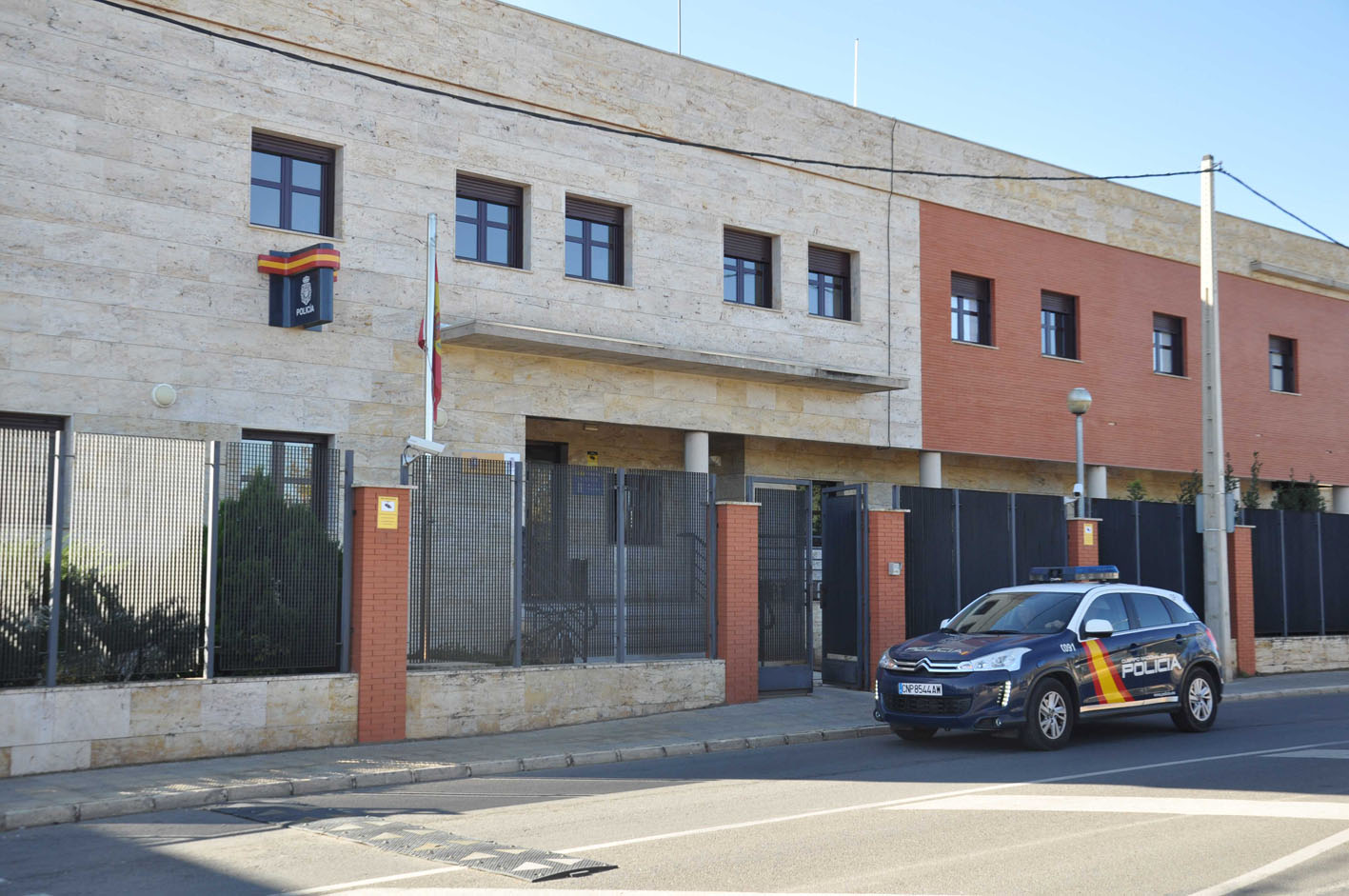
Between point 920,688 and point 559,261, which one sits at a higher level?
point 559,261

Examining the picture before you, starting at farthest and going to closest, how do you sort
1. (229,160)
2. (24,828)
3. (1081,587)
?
1. (229,160)
2. (1081,587)
3. (24,828)

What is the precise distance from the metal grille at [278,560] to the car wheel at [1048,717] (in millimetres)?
7054

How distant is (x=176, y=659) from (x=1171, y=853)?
30.0ft

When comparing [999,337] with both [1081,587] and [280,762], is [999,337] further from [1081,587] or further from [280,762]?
[280,762]

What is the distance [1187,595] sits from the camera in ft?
77.5

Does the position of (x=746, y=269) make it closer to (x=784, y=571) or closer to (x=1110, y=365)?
(x=784, y=571)

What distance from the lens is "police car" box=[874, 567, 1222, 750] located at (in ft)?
42.1

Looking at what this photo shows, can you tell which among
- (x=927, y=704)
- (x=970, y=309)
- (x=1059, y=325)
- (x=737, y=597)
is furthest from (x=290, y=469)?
(x=1059, y=325)

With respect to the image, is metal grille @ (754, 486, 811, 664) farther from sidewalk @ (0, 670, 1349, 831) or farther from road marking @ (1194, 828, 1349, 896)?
road marking @ (1194, 828, 1349, 896)

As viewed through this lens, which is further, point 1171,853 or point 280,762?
point 280,762

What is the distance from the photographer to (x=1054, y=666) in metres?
13.1

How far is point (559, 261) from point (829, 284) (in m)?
6.40

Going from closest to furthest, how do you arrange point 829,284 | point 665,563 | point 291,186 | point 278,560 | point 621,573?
1. point 278,560
2. point 621,573
3. point 665,563
4. point 291,186
5. point 829,284

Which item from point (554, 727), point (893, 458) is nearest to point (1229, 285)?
point (893, 458)
